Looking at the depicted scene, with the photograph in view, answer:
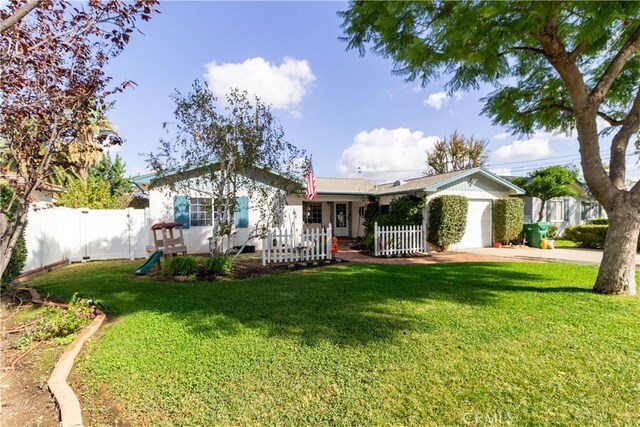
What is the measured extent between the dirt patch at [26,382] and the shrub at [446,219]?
12.3 meters

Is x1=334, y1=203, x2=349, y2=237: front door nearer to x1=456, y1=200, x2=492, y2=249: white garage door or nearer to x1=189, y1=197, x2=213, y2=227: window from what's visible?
x1=456, y1=200, x2=492, y2=249: white garage door

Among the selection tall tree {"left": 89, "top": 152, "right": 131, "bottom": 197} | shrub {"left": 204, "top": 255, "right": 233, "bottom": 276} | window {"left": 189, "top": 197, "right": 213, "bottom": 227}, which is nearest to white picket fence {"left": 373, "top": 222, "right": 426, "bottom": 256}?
shrub {"left": 204, "top": 255, "right": 233, "bottom": 276}

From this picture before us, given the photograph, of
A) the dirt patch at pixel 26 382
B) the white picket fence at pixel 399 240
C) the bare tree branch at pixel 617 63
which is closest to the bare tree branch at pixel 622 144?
the bare tree branch at pixel 617 63

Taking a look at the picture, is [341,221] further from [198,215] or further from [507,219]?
[198,215]

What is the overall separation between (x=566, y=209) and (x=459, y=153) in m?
10.4

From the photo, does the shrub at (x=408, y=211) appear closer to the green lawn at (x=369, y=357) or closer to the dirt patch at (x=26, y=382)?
the green lawn at (x=369, y=357)

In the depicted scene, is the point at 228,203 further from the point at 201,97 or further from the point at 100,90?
the point at 100,90

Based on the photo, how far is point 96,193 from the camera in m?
13.2

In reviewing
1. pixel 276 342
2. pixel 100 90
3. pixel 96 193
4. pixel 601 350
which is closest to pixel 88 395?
pixel 276 342

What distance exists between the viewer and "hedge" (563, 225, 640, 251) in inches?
546

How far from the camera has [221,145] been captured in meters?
8.40

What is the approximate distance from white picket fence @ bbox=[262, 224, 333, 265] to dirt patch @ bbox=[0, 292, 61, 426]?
5.93 metres

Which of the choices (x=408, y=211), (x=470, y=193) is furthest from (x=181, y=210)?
(x=470, y=193)

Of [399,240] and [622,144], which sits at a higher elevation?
[622,144]
